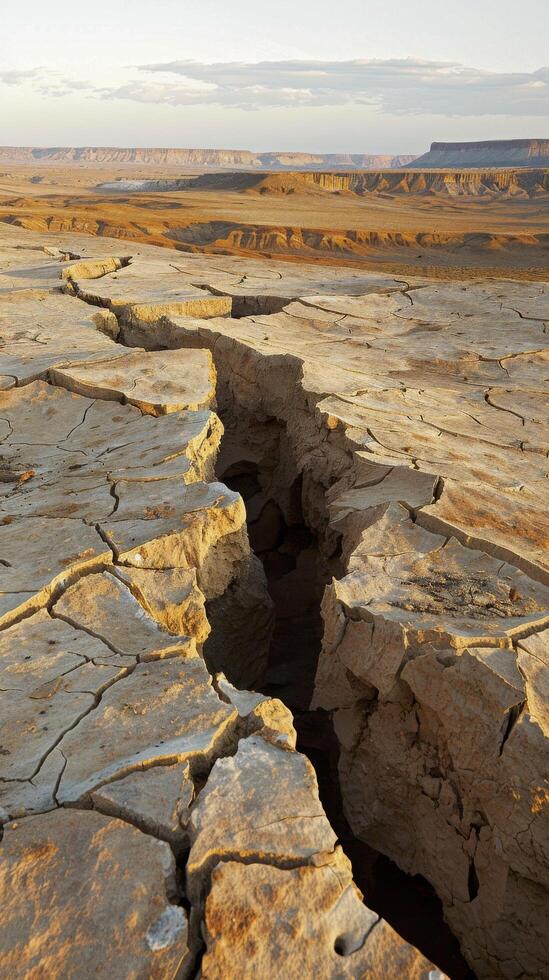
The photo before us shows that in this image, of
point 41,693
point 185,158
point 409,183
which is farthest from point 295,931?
point 185,158

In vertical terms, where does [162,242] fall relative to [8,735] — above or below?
below

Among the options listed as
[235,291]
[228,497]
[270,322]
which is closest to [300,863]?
[228,497]

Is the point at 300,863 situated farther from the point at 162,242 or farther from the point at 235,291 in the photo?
the point at 162,242

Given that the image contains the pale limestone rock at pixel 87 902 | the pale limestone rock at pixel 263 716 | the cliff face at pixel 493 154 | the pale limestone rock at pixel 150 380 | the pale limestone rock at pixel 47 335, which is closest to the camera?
the pale limestone rock at pixel 87 902

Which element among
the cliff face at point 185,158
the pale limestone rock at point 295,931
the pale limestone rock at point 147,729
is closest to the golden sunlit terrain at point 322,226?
the pale limestone rock at point 147,729

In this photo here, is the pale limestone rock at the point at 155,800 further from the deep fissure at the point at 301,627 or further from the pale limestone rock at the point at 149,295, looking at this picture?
the pale limestone rock at the point at 149,295

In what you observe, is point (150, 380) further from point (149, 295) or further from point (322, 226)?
point (322, 226)
